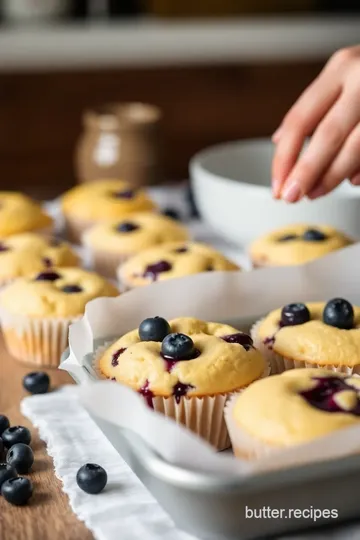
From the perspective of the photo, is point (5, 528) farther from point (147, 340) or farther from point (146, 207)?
point (146, 207)

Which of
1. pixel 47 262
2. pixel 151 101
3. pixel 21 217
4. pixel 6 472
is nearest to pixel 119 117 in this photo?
pixel 21 217

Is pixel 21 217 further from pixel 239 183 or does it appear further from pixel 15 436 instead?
pixel 15 436

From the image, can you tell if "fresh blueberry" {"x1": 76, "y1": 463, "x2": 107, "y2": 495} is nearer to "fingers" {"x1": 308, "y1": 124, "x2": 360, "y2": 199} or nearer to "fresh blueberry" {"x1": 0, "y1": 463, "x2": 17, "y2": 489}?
"fresh blueberry" {"x1": 0, "y1": 463, "x2": 17, "y2": 489}

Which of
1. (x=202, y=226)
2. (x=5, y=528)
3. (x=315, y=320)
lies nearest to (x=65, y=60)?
(x=202, y=226)

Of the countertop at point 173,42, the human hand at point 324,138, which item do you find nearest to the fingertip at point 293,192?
the human hand at point 324,138

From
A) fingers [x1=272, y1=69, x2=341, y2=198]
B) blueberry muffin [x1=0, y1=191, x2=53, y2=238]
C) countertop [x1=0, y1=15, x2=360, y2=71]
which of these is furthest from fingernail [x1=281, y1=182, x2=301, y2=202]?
countertop [x1=0, y1=15, x2=360, y2=71]

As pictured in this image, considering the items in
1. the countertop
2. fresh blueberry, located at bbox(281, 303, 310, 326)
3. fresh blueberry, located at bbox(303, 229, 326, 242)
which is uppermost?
fresh blueberry, located at bbox(281, 303, 310, 326)

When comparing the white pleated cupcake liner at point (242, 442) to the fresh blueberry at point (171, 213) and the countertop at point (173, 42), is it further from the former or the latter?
the countertop at point (173, 42)
